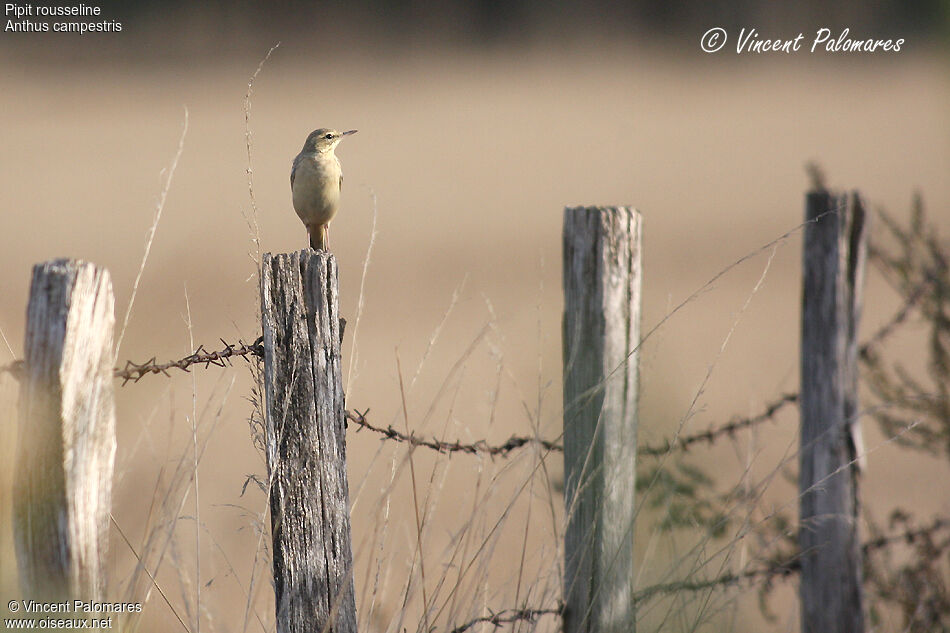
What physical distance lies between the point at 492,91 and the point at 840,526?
19206mm

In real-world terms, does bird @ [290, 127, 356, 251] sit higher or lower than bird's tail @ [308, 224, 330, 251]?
higher

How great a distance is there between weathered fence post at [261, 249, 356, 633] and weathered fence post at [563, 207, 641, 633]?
635 mm

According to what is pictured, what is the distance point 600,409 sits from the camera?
2.37 m

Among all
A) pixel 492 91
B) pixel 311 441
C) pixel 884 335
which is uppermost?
pixel 492 91

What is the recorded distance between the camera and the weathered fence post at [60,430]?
1.65 metres

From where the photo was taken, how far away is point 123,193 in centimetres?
1452

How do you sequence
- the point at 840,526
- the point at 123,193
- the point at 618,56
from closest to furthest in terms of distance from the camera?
1. the point at 840,526
2. the point at 123,193
3. the point at 618,56

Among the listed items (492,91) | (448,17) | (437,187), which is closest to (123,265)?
(437,187)

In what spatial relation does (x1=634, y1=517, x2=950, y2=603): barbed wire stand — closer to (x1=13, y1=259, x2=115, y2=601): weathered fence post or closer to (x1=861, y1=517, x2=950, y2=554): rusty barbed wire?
(x1=861, y1=517, x2=950, y2=554): rusty barbed wire

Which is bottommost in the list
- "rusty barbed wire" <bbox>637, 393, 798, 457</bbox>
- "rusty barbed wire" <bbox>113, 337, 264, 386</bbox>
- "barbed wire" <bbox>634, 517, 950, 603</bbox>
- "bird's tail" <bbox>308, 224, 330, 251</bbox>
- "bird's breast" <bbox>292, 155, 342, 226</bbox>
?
"barbed wire" <bbox>634, 517, 950, 603</bbox>

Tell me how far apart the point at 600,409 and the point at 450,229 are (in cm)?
1131

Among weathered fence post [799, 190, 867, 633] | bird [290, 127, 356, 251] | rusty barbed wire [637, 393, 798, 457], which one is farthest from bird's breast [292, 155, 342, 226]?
weathered fence post [799, 190, 867, 633]

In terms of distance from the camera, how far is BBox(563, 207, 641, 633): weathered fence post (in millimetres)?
2344

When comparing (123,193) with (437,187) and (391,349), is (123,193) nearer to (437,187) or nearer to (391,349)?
(437,187)
